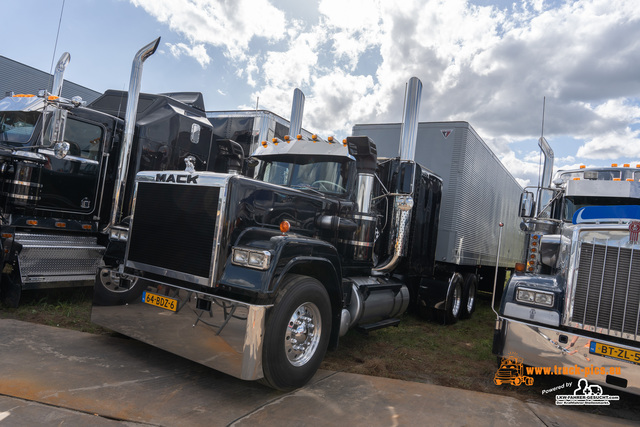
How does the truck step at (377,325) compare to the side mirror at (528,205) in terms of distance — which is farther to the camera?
the side mirror at (528,205)

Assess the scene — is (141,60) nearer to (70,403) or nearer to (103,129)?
(103,129)

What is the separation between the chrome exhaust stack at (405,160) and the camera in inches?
238

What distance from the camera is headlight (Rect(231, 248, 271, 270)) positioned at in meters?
3.48

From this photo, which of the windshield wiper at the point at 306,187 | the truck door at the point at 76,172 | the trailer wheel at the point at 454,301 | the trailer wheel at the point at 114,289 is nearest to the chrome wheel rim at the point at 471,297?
the trailer wheel at the point at 454,301

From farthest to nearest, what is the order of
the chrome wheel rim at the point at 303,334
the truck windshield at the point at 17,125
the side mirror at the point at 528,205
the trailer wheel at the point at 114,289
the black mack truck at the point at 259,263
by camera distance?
the side mirror at the point at 528,205 → the truck windshield at the point at 17,125 → the trailer wheel at the point at 114,289 → the chrome wheel rim at the point at 303,334 → the black mack truck at the point at 259,263

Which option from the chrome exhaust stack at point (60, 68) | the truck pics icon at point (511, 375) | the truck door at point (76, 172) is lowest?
the truck pics icon at point (511, 375)

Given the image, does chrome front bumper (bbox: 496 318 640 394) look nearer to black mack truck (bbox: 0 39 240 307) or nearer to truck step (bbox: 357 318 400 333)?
truck step (bbox: 357 318 400 333)

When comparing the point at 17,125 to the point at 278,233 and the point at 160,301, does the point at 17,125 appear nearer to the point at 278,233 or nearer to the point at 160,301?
the point at 160,301

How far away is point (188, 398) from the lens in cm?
361

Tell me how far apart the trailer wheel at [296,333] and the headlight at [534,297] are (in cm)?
195

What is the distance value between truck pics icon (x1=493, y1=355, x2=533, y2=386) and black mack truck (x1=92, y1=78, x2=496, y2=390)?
4.78 ft

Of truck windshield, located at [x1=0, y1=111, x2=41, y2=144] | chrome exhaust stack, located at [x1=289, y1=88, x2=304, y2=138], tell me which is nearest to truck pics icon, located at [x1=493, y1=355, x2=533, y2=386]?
chrome exhaust stack, located at [x1=289, y1=88, x2=304, y2=138]

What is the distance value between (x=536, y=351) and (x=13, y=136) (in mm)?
7044

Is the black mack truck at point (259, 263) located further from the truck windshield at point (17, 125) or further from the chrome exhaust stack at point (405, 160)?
the truck windshield at point (17, 125)
